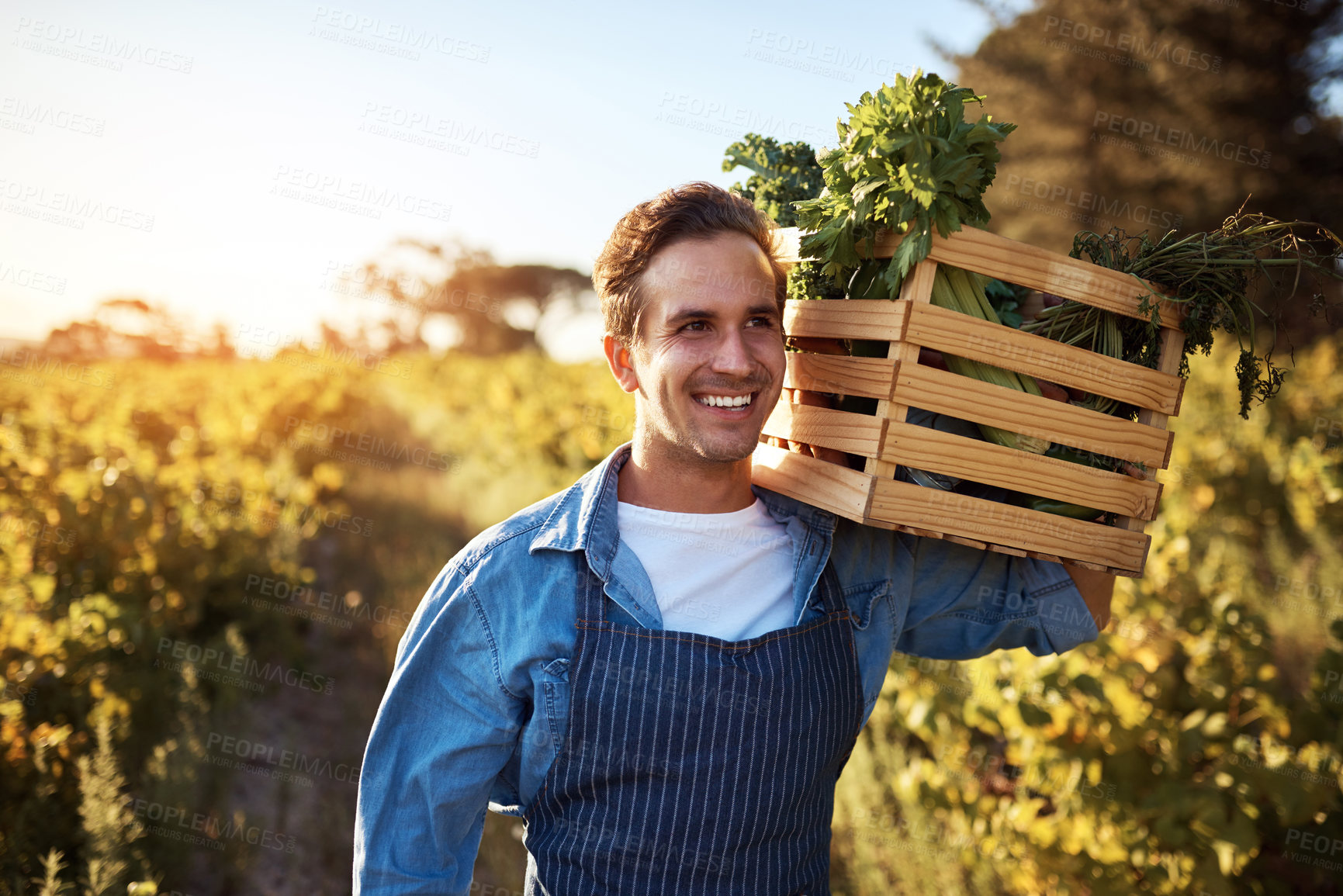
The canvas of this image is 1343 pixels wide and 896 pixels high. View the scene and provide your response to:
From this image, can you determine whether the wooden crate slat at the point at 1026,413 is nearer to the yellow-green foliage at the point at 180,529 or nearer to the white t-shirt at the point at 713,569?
the white t-shirt at the point at 713,569

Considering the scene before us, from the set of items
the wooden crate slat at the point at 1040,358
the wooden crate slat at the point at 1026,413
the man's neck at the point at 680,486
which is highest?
the wooden crate slat at the point at 1040,358

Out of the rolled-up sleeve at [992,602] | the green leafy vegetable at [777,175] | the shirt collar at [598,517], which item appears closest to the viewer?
the shirt collar at [598,517]

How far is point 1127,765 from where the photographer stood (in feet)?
9.03

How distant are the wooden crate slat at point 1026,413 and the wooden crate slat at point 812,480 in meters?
0.21

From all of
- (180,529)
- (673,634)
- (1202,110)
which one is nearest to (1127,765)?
(673,634)

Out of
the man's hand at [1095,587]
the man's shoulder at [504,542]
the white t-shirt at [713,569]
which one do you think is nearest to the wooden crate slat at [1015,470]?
the man's hand at [1095,587]

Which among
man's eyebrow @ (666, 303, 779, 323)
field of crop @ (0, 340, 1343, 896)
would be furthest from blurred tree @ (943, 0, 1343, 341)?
man's eyebrow @ (666, 303, 779, 323)

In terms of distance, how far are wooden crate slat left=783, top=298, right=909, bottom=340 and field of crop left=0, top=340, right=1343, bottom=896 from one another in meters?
1.44

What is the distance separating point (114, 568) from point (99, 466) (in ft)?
1.65

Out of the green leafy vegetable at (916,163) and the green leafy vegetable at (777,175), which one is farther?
the green leafy vegetable at (777,175)

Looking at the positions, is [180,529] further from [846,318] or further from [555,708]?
[846,318]

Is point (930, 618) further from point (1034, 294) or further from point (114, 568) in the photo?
point (114, 568)

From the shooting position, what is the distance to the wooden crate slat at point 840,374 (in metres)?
1.81

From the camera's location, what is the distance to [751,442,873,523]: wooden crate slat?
1.82m
